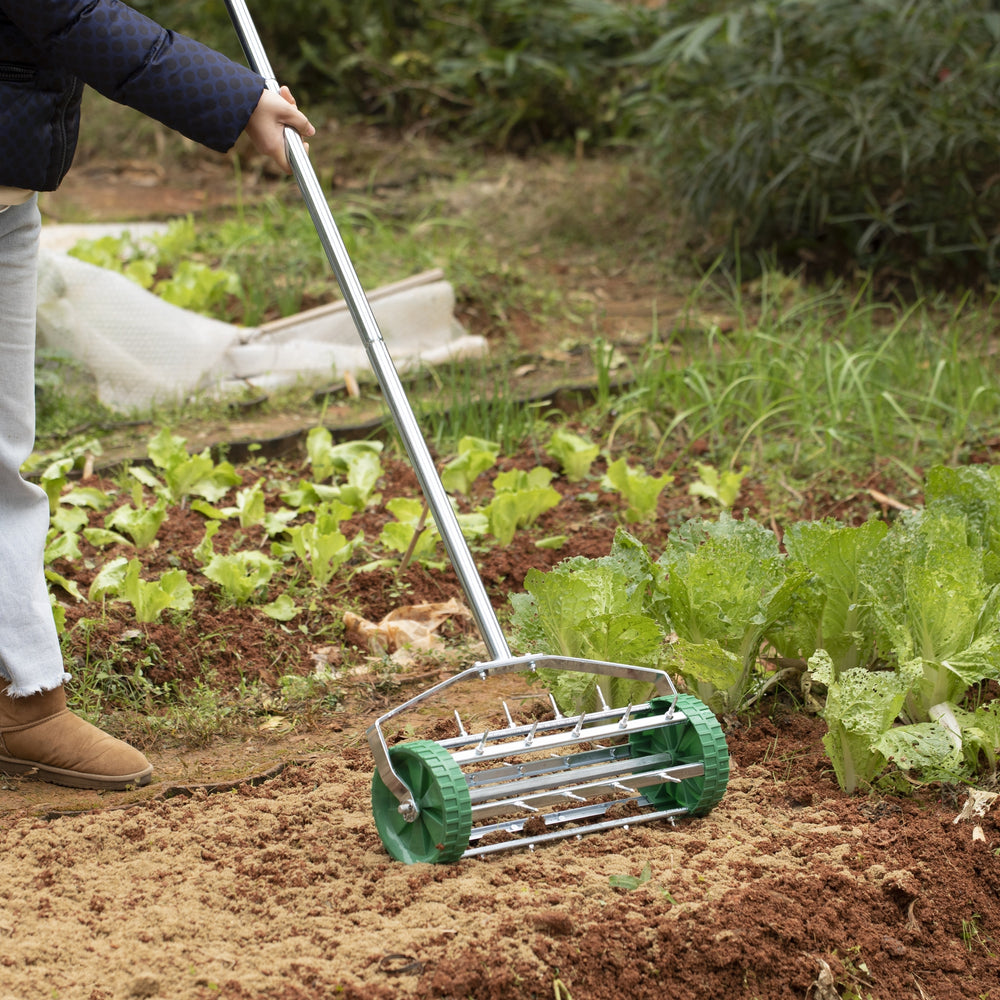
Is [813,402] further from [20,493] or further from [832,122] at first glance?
[20,493]

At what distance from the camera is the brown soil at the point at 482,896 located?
1.52m

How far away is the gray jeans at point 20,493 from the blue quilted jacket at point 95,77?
0.48ft

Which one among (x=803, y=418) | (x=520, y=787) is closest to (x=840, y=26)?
(x=803, y=418)

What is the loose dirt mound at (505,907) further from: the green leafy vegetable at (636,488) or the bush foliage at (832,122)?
the bush foliage at (832,122)

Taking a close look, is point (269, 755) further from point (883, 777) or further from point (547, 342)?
point (547, 342)

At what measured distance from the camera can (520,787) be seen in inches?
67.9

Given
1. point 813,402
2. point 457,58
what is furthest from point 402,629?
point 457,58

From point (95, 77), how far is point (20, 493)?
2.47 feet

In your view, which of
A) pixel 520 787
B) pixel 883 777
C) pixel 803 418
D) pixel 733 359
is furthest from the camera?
pixel 733 359

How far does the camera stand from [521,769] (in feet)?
5.87

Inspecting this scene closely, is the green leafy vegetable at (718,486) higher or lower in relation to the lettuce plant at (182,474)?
lower

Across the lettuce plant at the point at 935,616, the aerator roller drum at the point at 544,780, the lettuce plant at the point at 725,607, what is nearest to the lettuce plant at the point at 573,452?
the lettuce plant at the point at 725,607

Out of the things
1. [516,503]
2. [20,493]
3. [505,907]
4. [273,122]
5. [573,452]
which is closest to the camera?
[505,907]

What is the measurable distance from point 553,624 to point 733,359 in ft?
7.03
